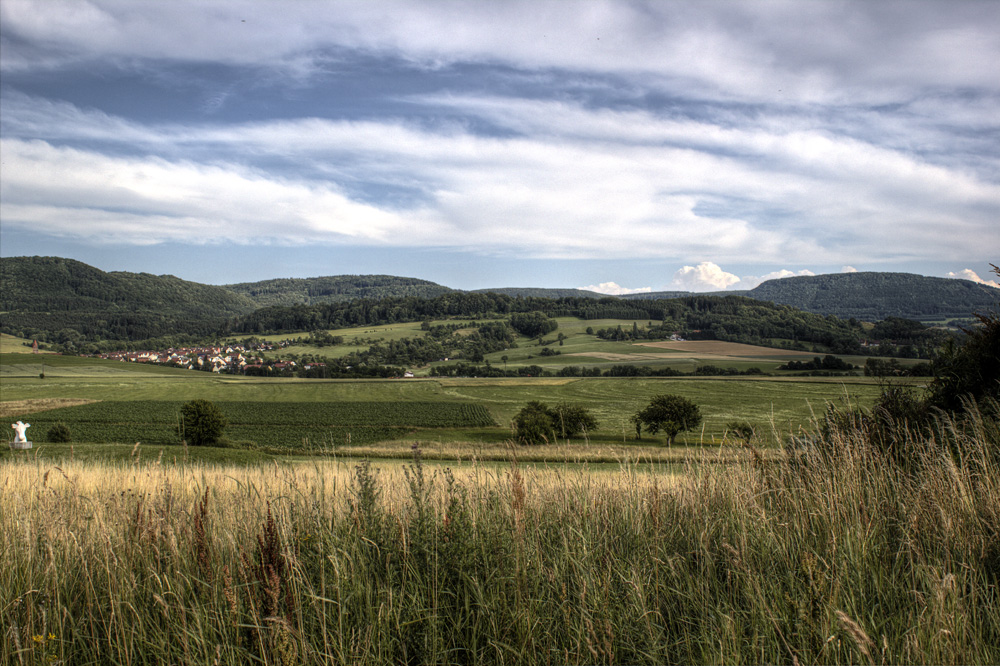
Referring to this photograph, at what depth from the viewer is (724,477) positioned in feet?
12.9

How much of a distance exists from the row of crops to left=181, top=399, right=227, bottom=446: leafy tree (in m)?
2.67

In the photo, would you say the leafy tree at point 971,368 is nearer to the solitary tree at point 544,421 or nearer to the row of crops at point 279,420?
the solitary tree at point 544,421

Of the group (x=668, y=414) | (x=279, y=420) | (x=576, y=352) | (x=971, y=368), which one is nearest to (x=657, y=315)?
(x=576, y=352)

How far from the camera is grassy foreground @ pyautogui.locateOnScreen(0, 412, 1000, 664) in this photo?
2.22m

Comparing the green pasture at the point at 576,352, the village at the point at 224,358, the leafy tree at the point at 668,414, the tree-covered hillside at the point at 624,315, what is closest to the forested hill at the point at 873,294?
the tree-covered hillside at the point at 624,315

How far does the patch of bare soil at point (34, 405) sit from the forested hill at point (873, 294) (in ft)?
435

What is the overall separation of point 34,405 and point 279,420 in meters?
28.0

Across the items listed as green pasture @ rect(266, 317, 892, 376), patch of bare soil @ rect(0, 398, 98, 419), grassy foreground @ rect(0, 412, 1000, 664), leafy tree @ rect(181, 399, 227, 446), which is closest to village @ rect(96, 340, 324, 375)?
green pasture @ rect(266, 317, 892, 376)

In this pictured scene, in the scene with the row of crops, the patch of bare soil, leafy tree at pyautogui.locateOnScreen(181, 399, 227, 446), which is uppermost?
leafy tree at pyautogui.locateOnScreen(181, 399, 227, 446)

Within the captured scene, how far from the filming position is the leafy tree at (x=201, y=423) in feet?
129

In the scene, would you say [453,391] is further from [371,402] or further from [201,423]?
[201,423]

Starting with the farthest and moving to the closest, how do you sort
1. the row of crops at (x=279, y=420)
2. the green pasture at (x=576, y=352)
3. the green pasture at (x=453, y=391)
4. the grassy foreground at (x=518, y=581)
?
the green pasture at (x=576, y=352) → the green pasture at (x=453, y=391) → the row of crops at (x=279, y=420) → the grassy foreground at (x=518, y=581)

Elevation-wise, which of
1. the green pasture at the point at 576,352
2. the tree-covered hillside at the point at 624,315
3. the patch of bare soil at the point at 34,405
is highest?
the tree-covered hillside at the point at 624,315

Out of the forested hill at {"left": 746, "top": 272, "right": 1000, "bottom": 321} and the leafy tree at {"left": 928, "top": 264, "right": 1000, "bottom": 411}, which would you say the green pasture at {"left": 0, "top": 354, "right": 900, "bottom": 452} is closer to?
the leafy tree at {"left": 928, "top": 264, "right": 1000, "bottom": 411}
